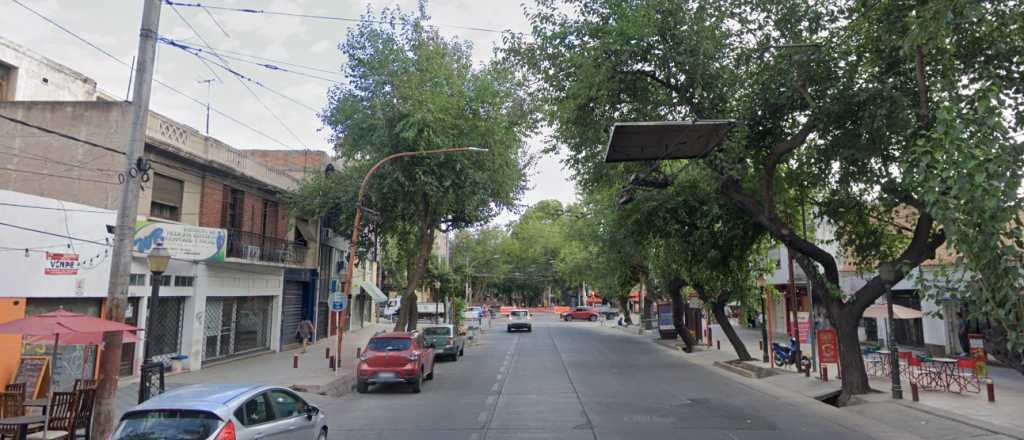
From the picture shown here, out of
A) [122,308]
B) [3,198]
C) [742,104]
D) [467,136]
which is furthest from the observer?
[467,136]

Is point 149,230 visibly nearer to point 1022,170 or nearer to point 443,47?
point 443,47

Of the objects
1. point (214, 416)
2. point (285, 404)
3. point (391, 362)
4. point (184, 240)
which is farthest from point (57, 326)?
point (184, 240)

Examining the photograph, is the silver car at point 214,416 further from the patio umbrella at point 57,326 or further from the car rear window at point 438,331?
the car rear window at point 438,331

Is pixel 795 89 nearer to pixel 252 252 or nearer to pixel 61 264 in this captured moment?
pixel 61 264

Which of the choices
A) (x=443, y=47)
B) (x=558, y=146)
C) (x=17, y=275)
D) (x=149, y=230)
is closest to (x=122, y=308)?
(x=17, y=275)

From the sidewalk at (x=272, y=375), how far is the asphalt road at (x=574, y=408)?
1.33 metres

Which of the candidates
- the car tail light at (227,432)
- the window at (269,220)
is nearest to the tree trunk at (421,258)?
the window at (269,220)

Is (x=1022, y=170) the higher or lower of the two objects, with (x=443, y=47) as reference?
lower

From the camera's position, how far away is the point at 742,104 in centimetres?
1535

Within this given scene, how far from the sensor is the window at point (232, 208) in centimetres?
2283

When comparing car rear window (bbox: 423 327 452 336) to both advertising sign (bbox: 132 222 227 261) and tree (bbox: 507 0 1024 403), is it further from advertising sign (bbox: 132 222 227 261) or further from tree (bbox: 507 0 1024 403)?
tree (bbox: 507 0 1024 403)

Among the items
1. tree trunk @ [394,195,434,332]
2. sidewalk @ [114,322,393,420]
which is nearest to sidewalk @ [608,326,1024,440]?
sidewalk @ [114,322,393,420]

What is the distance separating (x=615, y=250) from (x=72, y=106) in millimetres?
22792

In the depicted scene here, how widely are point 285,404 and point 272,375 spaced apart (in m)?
12.1
